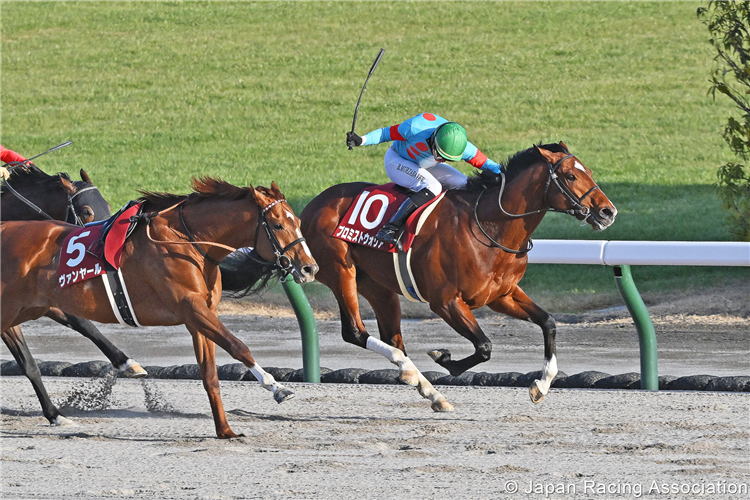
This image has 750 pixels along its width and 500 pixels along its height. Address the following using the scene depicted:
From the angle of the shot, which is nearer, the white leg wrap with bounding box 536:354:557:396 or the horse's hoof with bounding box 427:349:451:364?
the white leg wrap with bounding box 536:354:557:396

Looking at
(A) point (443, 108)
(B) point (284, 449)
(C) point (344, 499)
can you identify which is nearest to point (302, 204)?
(A) point (443, 108)

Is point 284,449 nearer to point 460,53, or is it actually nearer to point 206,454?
point 206,454

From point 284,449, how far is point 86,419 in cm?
168

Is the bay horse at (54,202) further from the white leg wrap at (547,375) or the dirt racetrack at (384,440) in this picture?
the white leg wrap at (547,375)

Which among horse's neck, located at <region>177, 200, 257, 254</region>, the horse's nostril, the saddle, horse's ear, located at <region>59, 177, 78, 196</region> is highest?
the horse's nostril

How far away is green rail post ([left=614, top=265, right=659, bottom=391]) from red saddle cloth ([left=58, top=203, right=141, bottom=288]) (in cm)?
322

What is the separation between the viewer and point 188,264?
647cm

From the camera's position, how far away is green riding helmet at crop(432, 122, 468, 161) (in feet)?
25.5

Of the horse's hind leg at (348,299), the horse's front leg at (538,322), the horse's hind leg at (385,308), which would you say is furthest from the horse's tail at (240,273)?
the horse's front leg at (538,322)

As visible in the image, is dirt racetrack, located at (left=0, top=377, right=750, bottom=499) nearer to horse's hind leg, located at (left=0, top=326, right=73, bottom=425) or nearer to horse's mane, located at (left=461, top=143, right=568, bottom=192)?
horse's hind leg, located at (left=0, top=326, right=73, bottom=425)

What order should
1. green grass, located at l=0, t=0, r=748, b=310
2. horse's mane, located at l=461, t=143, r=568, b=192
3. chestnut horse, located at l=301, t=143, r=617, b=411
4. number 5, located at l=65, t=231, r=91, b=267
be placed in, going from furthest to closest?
green grass, located at l=0, t=0, r=748, b=310
horse's mane, located at l=461, t=143, r=568, b=192
chestnut horse, located at l=301, t=143, r=617, b=411
number 5, located at l=65, t=231, r=91, b=267

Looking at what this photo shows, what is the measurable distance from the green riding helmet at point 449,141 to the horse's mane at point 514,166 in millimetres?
207

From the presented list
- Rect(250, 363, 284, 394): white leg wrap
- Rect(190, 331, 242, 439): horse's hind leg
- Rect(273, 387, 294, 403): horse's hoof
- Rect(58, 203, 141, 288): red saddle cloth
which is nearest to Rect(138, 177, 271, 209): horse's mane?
Rect(58, 203, 141, 288): red saddle cloth

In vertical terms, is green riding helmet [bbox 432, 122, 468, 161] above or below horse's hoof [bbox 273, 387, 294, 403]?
above
